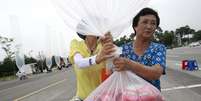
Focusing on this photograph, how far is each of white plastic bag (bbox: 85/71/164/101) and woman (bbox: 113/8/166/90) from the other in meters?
0.06

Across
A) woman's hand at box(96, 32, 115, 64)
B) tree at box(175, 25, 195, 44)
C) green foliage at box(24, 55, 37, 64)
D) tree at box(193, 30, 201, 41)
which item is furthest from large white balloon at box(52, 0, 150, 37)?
tree at box(175, 25, 195, 44)

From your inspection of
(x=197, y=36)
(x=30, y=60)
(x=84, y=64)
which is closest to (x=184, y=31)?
(x=197, y=36)

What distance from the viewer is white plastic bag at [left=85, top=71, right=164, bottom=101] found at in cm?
330

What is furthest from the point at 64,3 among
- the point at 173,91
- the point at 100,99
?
the point at 173,91

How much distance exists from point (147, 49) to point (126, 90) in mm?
378

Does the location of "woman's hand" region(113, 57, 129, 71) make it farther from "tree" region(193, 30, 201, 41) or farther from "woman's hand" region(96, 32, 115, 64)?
"tree" region(193, 30, 201, 41)

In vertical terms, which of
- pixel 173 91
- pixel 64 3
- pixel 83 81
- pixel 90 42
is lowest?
pixel 173 91

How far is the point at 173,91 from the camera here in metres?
14.7

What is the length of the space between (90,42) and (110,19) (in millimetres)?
583

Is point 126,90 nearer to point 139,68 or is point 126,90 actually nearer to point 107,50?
point 139,68

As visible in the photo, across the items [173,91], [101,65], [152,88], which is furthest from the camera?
[173,91]

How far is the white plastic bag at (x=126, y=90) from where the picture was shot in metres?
3.30

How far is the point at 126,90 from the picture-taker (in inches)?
133

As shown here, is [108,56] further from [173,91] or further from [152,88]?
[173,91]
